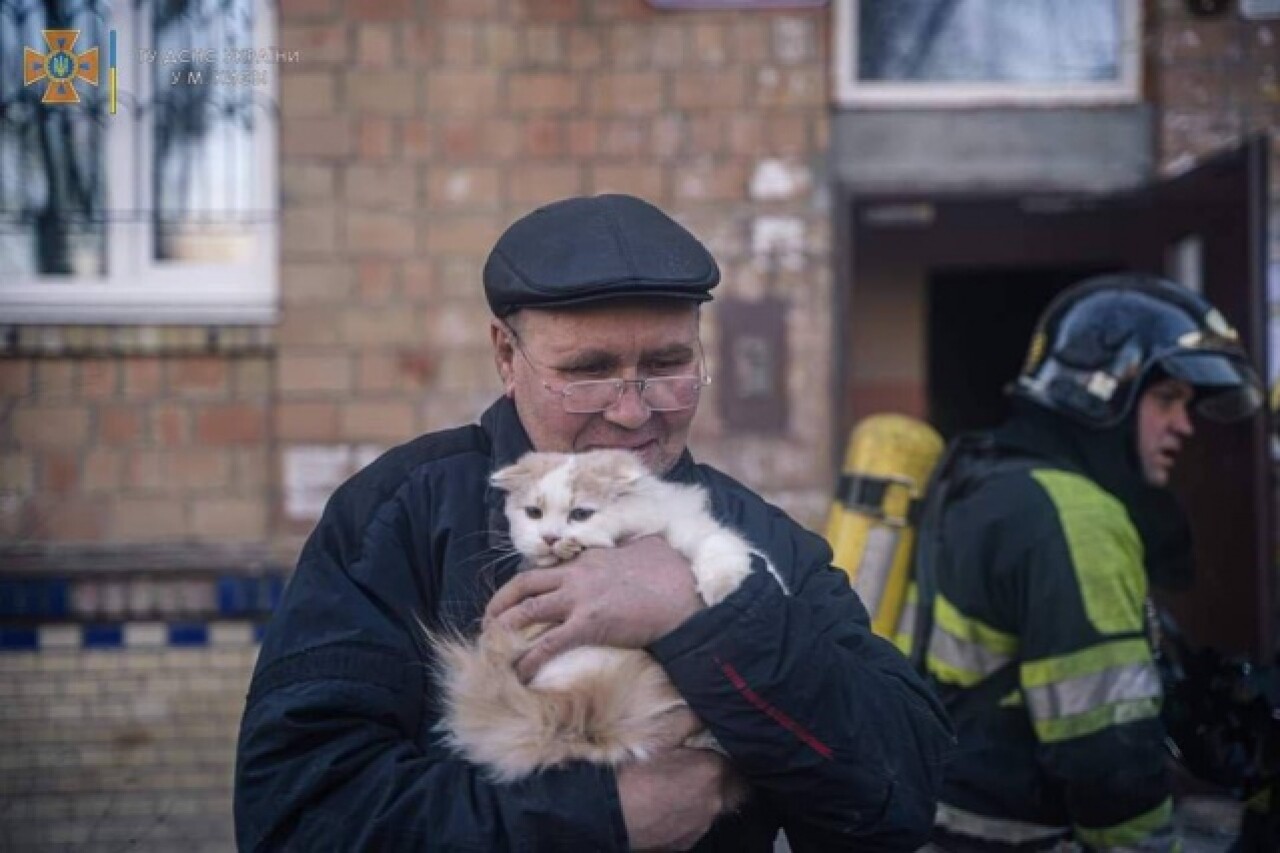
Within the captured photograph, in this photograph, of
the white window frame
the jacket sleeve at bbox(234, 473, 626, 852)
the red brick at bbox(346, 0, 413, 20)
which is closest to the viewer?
the jacket sleeve at bbox(234, 473, 626, 852)

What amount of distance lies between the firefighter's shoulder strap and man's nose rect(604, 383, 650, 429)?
1.37 meters

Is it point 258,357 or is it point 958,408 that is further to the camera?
point 958,408

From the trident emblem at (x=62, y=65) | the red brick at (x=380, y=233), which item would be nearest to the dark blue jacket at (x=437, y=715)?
the red brick at (x=380, y=233)

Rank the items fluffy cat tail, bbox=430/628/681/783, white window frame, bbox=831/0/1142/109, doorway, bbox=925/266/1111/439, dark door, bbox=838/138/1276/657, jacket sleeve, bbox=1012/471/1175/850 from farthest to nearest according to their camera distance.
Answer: doorway, bbox=925/266/1111/439
white window frame, bbox=831/0/1142/109
dark door, bbox=838/138/1276/657
jacket sleeve, bbox=1012/471/1175/850
fluffy cat tail, bbox=430/628/681/783

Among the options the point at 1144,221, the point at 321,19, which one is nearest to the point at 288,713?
the point at 321,19

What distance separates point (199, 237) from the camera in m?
6.57

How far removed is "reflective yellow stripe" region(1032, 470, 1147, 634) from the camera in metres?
2.95

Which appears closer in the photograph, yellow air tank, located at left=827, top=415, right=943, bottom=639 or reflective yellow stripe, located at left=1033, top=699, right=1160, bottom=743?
reflective yellow stripe, located at left=1033, top=699, right=1160, bottom=743

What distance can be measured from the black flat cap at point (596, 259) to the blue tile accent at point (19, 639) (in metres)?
4.91

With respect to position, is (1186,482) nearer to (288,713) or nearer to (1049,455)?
(1049,455)

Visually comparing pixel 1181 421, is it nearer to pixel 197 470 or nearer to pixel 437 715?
pixel 437 715

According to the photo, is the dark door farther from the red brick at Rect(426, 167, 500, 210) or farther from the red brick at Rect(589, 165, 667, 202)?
the red brick at Rect(426, 167, 500, 210)

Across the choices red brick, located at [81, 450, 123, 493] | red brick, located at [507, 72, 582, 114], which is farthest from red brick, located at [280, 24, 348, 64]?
red brick, located at [81, 450, 123, 493]

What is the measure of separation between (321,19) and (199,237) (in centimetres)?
124
